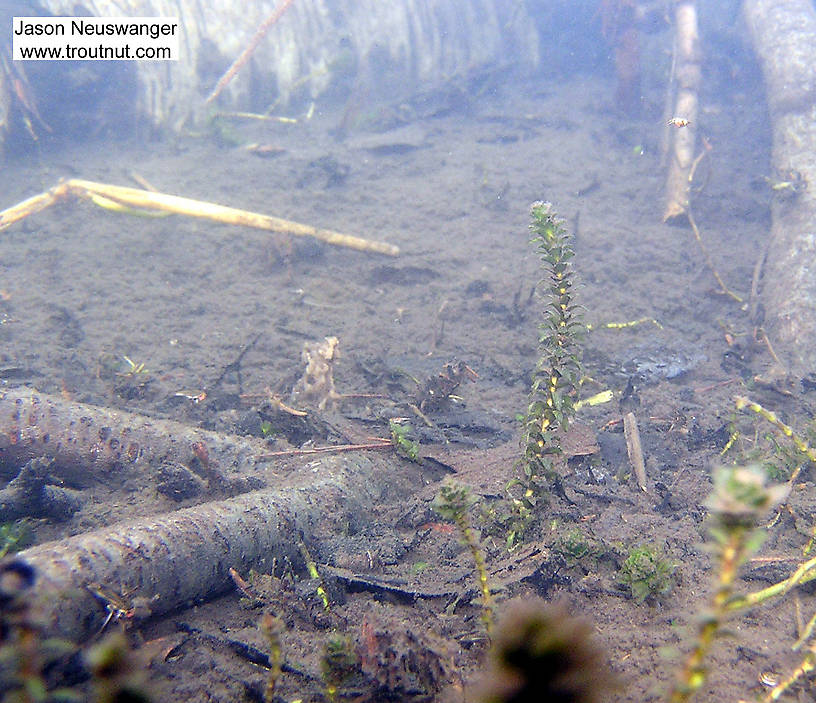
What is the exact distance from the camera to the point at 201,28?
10539mm

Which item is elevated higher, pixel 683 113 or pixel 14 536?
pixel 683 113

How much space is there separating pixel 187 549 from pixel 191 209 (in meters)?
5.76

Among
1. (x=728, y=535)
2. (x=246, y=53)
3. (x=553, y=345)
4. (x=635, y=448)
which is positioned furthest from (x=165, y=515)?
(x=246, y=53)

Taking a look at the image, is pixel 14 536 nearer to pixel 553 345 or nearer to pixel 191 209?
pixel 553 345

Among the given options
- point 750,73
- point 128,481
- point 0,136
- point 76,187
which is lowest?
point 128,481

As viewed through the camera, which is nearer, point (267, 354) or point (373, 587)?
point (373, 587)

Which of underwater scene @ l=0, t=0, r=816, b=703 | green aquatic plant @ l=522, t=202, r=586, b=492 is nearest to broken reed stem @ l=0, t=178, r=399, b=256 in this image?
underwater scene @ l=0, t=0, r=816, b=703

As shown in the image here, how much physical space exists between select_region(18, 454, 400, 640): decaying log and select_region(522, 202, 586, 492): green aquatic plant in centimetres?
131

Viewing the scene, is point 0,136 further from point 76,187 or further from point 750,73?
point 750,73

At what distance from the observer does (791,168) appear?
7.41 meters

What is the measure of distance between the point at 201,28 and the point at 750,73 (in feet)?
49.5

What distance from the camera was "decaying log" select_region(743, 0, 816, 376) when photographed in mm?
5516

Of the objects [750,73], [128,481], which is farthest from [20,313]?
[750,73]

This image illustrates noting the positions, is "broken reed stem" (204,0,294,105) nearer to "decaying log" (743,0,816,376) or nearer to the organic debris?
the organic debris
